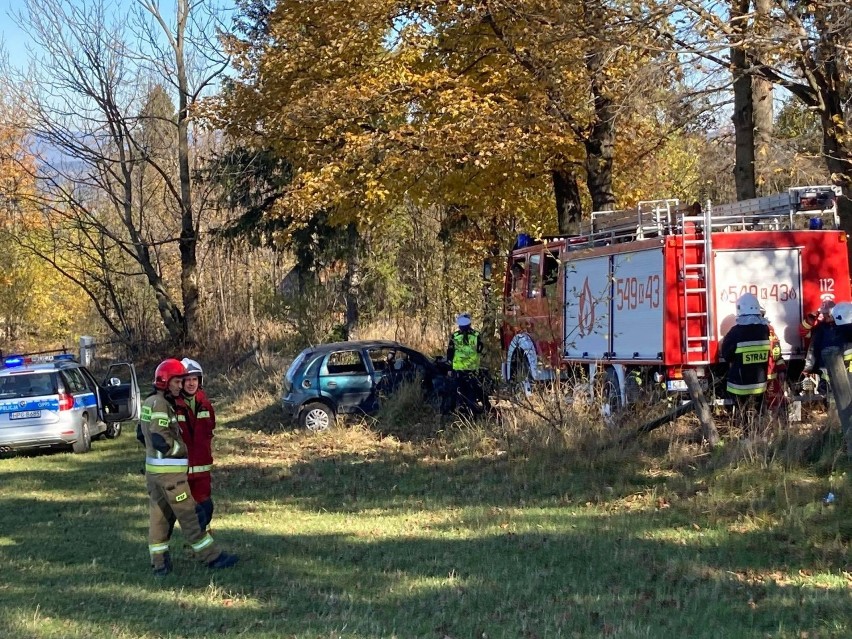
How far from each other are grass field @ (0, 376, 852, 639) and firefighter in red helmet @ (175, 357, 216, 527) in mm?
561

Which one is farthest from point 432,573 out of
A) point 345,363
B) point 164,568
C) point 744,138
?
point 744,138

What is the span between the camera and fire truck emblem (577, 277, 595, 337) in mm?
13695

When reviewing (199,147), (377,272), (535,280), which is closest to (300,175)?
(535,280)

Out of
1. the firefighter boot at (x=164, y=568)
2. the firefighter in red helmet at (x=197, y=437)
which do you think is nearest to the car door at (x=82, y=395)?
the firefighter in red helmet at (x=197, y=437)

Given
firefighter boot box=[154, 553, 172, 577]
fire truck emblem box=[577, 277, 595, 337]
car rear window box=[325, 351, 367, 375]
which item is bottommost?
firefighter boot box=[154, 553, 172, 577]

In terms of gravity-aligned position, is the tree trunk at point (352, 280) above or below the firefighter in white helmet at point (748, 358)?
above

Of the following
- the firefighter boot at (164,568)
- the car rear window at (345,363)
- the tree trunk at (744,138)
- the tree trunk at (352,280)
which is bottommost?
the firefighter boot at (164,568)

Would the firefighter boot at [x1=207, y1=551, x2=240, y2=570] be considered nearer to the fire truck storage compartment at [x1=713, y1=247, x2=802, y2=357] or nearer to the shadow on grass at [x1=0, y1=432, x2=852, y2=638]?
the shadow on grass at [x1=0, y1=432, x2=852, y2=638]

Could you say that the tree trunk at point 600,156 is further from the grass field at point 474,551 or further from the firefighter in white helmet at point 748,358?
the firefighter in white helmet at point 748,358

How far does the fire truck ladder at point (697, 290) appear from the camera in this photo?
1165 centimetres

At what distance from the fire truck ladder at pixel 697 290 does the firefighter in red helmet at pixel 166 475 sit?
20.8ft

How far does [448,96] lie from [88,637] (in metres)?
13.2

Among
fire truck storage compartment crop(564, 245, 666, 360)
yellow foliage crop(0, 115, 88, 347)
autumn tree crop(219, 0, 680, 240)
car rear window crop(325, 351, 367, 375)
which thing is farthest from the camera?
yellow foliage crop(0, 115, 88, 347)

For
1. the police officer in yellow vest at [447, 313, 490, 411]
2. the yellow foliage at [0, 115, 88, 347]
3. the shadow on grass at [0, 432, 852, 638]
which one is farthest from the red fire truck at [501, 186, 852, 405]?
the yellow foliage at [0, 115, 88, 347]
